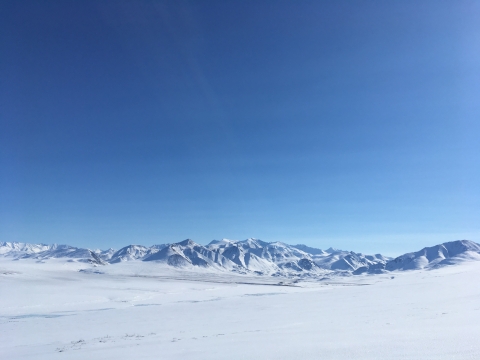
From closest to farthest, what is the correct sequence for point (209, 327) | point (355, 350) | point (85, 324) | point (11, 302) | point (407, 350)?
point (407, 350)
point (355, 350)
point (209, 327)
point (85, 324)
point (11, 302)

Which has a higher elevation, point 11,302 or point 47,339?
point 11,302

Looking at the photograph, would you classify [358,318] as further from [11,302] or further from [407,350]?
[11,302]

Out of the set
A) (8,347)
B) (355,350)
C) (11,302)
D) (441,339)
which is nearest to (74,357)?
(8,347)

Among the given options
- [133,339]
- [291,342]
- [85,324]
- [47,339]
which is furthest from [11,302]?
[291,342]

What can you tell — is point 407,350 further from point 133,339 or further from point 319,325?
point 133,339

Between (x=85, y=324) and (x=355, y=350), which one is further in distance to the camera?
(x=85, y=324)

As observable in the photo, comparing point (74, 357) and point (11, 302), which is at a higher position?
point (11, 302)

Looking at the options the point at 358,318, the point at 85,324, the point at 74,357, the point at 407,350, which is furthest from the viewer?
the point at 85,324

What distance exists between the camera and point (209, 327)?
20.4 m

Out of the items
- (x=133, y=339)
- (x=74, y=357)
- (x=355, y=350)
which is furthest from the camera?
(x=133, y=339)

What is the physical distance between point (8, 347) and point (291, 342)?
15.3 meters

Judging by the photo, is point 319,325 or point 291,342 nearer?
point 291,342

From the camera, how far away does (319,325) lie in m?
17.5

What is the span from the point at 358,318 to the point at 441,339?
878 centimetres
